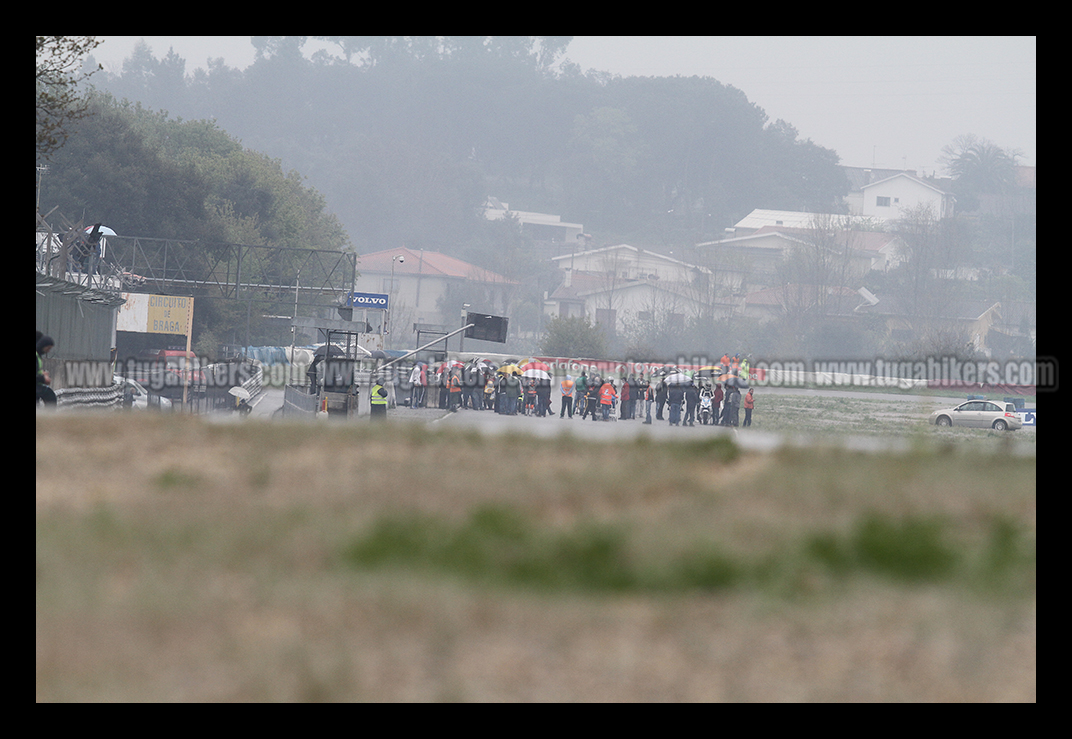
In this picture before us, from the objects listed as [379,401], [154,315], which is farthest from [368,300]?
[379,401]

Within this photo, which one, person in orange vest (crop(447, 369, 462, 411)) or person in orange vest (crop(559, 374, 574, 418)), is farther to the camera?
person in orange vest (crop(559, 374, 574, 418))

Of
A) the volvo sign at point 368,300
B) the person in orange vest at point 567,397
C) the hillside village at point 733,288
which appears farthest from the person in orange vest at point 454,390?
the hillside village at point 733,288

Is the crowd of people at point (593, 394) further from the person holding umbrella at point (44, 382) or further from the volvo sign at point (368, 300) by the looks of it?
the person holding umbrella at point (44, 382)

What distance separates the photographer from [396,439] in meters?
9.87

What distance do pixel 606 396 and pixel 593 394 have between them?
3.34 feet

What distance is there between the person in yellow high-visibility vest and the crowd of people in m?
13.2

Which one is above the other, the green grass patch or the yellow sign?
the yellow sign

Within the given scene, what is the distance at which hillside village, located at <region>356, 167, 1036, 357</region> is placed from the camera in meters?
137

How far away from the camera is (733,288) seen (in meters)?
142

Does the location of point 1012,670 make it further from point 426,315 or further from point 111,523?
point 426,315

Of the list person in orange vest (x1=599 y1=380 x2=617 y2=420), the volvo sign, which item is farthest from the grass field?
the volvo sign

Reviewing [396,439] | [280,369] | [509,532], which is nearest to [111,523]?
[509,532]

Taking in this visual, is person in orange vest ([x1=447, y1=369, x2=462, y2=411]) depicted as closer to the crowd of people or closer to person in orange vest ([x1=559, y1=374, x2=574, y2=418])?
the crowd of people
